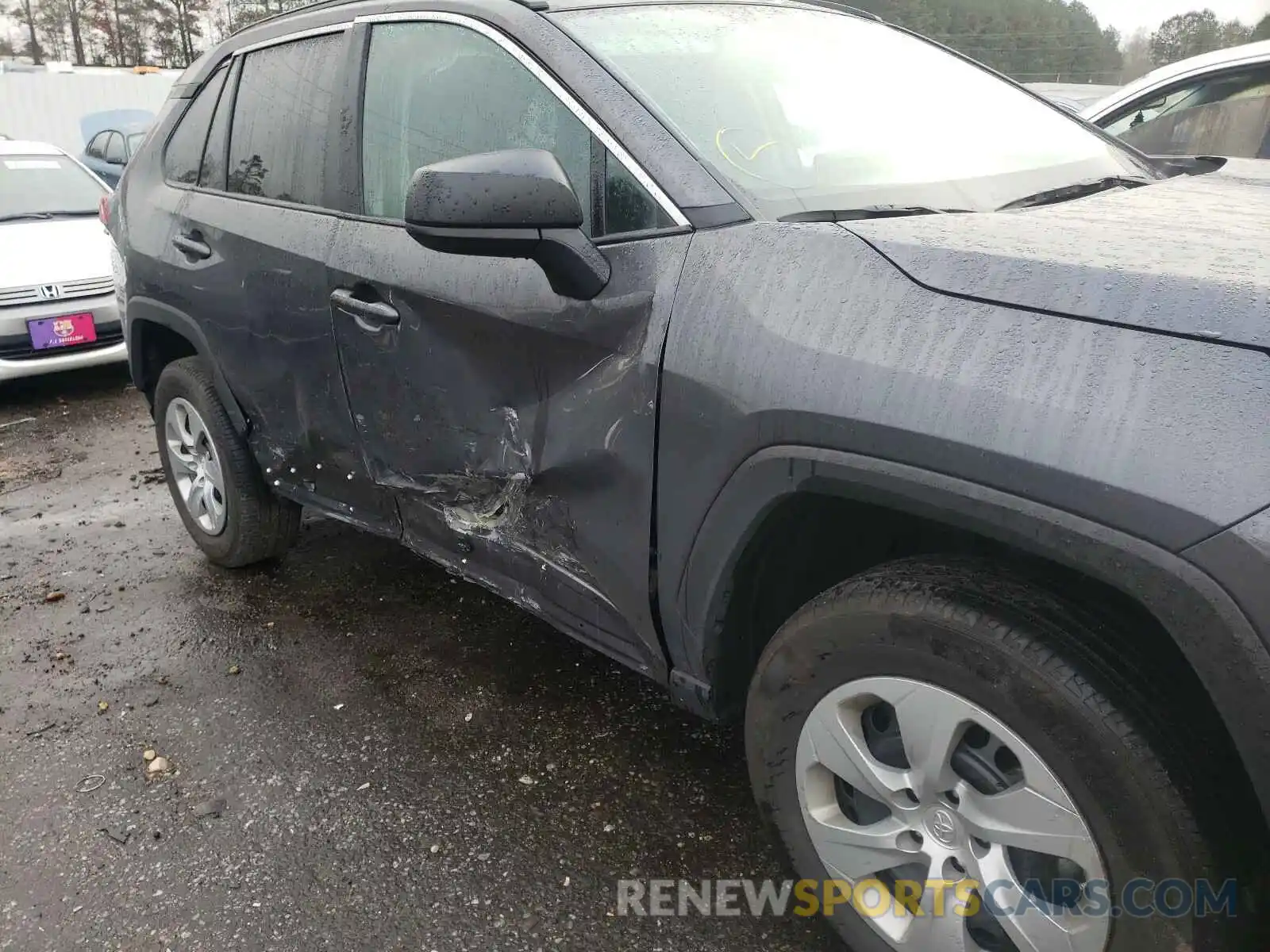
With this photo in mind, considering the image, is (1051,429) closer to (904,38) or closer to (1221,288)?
(1221,288)

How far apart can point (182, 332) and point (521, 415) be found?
1707 millimetres

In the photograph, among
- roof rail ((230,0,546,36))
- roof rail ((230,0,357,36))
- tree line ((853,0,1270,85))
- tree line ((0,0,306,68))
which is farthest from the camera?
tree line ((0,0,306,68))

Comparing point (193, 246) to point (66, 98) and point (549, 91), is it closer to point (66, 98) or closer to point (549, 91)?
point (549, 91)

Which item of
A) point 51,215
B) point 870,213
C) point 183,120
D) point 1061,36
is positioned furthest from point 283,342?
point 1061,36

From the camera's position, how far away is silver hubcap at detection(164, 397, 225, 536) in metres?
3.32

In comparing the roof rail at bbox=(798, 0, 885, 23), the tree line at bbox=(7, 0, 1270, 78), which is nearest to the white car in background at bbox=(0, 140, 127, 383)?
the tree line at bbox=(7, 0, 1270, 78)

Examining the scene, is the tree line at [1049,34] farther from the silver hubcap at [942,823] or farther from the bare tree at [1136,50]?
Result: the silver hubcap at [942,823]

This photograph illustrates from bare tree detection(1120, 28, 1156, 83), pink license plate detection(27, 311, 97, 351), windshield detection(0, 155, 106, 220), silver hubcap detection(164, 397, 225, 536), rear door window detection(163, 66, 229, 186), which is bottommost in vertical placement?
pink license plate detection(27, 311, 97, 351)

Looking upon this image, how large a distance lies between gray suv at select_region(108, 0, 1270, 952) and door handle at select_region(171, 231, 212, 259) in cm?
16

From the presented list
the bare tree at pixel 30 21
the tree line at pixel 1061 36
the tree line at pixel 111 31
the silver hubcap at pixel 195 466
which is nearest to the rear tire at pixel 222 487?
the silver hubcap at pixel 195 466

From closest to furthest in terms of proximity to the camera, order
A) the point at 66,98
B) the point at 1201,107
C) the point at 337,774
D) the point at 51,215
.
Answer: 1. the point at 337,774
2. the point at 1201,107
3. the point at 51,215
4. the point at 66,98

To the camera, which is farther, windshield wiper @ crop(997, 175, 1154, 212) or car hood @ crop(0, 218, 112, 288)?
car hood @ crop(0, 218, 112, 288)

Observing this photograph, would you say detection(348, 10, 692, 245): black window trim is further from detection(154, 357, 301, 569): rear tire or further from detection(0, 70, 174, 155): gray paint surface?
detection(0, 70, 174, 155): gray paint surface

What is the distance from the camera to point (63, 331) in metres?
5.81
